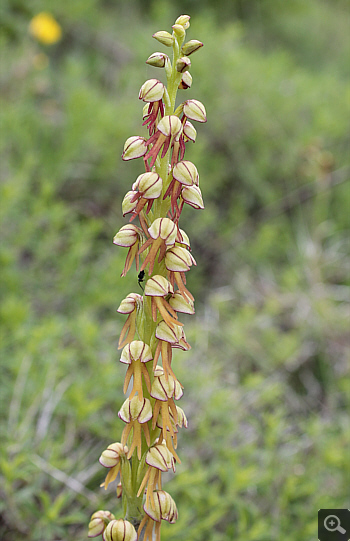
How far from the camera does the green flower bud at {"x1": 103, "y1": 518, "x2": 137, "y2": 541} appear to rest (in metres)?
0.89

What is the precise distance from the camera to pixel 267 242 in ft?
13.5

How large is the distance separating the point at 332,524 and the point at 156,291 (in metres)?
1.66

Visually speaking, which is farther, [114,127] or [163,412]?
[114,127]

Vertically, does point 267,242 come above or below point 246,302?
above

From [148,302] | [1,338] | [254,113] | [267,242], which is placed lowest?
[148,302]

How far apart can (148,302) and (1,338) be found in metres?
1.52

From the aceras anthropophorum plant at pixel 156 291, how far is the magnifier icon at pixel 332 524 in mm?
1271

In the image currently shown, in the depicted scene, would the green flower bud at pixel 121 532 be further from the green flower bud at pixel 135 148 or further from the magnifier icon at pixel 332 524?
the magnifier icon at pixel 332 524

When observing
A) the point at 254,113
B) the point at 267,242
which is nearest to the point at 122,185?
the point at 267,242

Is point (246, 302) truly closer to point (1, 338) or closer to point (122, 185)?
point (122, 185)

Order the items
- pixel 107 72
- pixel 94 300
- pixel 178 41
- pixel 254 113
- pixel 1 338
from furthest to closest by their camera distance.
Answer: pixel 107 72 → pixel 254 113 → pixel 94 300 → pixel 1 338 → pixel 178 41

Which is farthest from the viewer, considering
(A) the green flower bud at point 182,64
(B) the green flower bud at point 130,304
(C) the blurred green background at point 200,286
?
(C) the blurred green background at point 200,286

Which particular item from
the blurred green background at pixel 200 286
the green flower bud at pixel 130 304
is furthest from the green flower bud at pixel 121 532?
the blurred green background at pixel 200 286

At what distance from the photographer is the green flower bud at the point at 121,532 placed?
895mm
